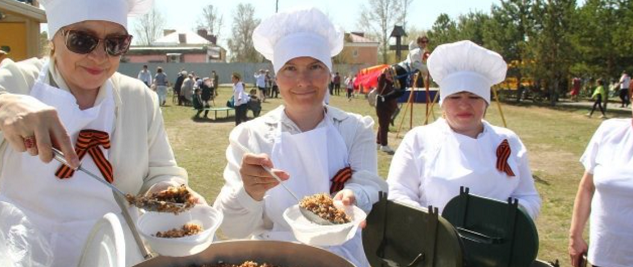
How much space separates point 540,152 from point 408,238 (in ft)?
34.4

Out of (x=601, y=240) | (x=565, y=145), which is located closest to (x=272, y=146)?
(x=601, y=240)

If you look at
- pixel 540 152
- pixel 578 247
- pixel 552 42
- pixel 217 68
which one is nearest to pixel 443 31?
pixel 552 42

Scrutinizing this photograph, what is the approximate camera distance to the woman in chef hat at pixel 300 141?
86.2 inches

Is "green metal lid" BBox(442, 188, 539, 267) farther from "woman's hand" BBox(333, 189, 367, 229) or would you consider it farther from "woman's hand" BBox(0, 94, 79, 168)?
"woman's hand" BBox(0, 94, 79, 168)

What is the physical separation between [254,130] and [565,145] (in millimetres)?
11941

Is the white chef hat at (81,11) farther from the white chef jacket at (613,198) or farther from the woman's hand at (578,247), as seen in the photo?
the woman's hand at (578,247)

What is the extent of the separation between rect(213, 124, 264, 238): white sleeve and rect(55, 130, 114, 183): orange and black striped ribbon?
458mm

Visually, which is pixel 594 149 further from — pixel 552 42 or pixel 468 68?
pixel 552 42

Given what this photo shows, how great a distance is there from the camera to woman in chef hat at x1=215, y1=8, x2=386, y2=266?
2189 mm

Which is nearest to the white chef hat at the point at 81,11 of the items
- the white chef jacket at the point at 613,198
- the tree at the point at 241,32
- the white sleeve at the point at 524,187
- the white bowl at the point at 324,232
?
the white bowl at the point at 324,232

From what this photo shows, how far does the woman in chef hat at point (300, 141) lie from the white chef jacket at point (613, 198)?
54.1 inches

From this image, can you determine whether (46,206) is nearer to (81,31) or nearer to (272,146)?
(81,31)

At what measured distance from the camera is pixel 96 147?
190 cm

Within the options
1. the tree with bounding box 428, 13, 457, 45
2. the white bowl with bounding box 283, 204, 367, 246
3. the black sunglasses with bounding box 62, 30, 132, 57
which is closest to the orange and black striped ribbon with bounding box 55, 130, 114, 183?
the black sunglasses with bounding box 62, 30, 132, 57
